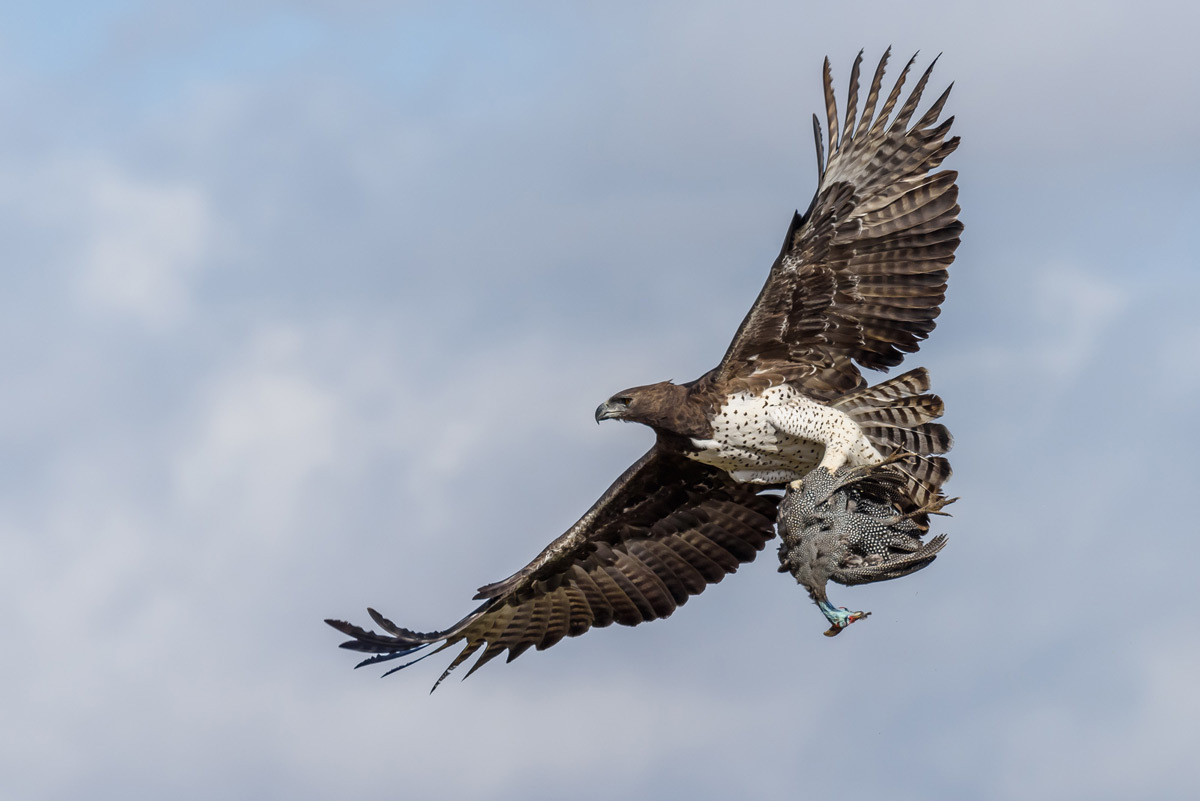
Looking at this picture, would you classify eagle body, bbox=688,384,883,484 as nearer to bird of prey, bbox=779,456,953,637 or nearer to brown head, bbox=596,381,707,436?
brown head, bbox=596,381,707,436

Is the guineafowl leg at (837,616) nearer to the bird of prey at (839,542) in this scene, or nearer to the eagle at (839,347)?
the bird of prey at (839,542)

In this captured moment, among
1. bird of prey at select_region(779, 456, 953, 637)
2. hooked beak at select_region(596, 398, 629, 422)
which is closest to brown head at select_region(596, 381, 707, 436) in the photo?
hooked beak at select_region(596, 398, 629, 422)

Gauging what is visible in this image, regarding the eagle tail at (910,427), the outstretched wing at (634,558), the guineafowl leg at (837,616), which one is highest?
the outstretched wing at (634,558)

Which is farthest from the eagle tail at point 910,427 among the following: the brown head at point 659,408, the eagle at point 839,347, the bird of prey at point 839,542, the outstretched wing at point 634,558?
the outstretched wing at point 634,558

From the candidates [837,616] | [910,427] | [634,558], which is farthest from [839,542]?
[634,558]

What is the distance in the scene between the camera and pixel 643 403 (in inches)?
547

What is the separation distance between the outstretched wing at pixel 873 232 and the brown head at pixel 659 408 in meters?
0.49

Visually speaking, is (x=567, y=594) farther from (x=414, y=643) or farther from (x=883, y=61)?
(x=883, y=61)

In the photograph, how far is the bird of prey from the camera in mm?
12430

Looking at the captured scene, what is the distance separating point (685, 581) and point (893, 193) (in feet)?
13.1

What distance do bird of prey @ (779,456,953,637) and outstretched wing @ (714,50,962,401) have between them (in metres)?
1.40

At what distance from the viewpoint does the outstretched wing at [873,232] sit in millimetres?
13453

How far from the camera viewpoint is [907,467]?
13914 millimetres

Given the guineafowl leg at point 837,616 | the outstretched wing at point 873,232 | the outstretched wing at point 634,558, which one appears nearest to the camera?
the guineafowl leg at point 837,616
